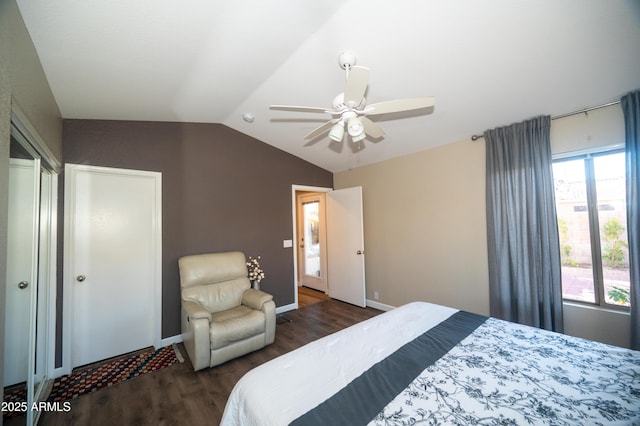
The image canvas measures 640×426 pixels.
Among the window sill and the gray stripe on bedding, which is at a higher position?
the gray stripe on bedding

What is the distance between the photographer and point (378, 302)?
12.9 feet

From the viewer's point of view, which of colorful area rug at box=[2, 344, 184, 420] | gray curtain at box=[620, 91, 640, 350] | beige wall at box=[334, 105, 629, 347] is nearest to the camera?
gray curtain at box=[620, 91, 640, 350]

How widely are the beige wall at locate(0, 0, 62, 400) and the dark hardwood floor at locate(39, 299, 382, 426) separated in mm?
1173

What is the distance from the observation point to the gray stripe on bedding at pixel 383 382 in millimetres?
955

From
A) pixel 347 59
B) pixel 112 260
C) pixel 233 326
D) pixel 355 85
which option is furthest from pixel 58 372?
pixel 347 59

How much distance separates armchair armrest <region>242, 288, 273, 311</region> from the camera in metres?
2.69

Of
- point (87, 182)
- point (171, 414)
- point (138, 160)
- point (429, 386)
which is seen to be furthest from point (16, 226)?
point (429, 386)

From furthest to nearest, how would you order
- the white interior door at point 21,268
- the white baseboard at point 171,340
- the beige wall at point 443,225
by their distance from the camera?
the white baseboard at point 171,340
the beige wall at point 443,225
the white interior door at point 21,268

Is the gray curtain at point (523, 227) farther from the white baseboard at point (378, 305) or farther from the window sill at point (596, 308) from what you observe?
the white baseboard at point (378, 305)

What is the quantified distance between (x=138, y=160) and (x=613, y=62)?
14.8 feet

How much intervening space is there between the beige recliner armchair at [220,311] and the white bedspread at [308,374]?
1237mm

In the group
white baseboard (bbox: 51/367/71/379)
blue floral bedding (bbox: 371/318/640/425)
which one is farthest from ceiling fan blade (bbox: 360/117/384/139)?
white baseboard (bbox: 51/367/71/379)

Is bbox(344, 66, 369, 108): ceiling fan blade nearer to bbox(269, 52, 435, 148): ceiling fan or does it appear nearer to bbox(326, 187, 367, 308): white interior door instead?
bbox(269, 52, 435, 148): ceiling fan

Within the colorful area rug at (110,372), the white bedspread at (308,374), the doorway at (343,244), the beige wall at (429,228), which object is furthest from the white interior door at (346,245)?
the colorful area rug at (110,372)
